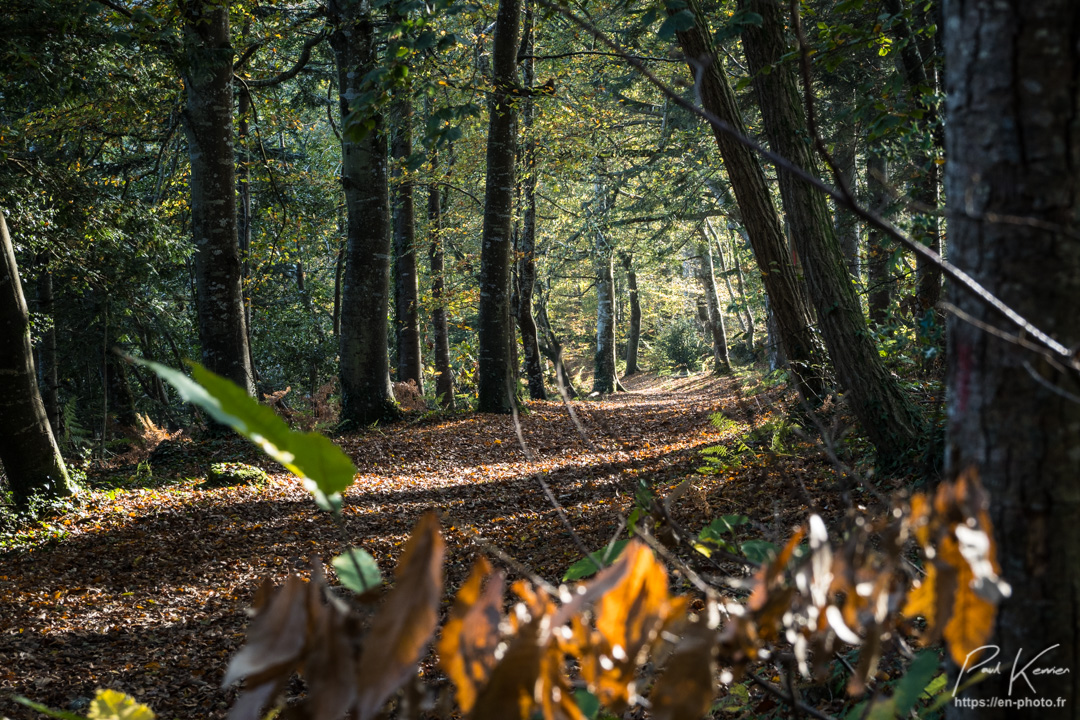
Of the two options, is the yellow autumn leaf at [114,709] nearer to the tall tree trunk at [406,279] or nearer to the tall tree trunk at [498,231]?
the tall tree trunk at [498,231]

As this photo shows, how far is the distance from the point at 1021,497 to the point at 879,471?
472 centimetres

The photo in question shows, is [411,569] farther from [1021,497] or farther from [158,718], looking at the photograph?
[158,718]

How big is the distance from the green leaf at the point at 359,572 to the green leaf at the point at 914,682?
767 millimetres

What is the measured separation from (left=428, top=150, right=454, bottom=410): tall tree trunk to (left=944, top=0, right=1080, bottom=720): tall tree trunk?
13148 millimetres

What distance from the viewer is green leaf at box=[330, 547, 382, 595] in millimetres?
951

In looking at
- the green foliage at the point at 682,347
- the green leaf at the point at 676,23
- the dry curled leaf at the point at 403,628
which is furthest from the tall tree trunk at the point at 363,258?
the green foliage at the point at 682,347

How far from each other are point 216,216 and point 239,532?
15.7 ft

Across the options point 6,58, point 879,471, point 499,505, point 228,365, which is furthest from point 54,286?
point 879,471

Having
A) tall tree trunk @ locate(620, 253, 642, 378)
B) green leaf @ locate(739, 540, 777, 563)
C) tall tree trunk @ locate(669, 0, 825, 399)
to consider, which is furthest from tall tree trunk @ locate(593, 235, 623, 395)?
green leaf @ locate(739, 540, 777, 563)

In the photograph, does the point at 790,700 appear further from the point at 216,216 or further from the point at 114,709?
the point at 216,216

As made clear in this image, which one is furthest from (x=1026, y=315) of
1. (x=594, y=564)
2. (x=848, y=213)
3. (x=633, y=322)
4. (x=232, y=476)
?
(x=633, y=322)

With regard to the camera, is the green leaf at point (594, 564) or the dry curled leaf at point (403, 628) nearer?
→ the dry curled leaf at point (403, 628)

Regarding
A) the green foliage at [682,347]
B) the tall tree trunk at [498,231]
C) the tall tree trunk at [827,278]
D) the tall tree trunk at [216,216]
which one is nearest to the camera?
Result: the tall tree trunk at [827,278]

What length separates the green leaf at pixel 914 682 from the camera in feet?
3.40
